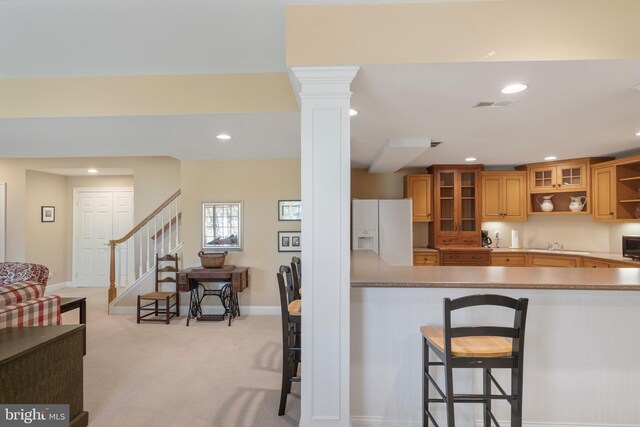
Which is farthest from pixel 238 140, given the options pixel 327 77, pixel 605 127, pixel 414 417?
pixel 605 127

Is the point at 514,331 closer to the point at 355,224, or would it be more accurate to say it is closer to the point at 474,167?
the point at 355,224

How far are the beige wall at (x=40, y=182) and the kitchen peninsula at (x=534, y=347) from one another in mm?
5008

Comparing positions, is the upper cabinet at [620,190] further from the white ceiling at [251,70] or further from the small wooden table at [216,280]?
the small wooden table at [216,280]

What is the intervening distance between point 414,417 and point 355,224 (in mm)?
3132

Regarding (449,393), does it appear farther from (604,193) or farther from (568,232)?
(568,232)

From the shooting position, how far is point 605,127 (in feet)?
10.3

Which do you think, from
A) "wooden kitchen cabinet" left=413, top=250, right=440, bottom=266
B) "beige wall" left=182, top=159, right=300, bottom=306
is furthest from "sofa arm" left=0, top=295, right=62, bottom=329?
"wooden kitchen cabinet" left=413, top=250, right=440, bottom=266

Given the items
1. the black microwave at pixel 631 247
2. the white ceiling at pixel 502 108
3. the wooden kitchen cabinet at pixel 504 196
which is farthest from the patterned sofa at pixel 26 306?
the black microwave at pixel 631 247

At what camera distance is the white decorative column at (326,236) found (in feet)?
6.18

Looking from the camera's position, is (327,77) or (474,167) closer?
(327,77)

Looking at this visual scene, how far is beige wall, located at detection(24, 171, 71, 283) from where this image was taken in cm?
587

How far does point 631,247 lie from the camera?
4.11 m

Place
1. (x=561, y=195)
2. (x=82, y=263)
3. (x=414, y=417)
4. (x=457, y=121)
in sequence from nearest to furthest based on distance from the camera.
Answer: (x=414, y=417) < (x=457, y=121) < (x=561, y=195) < (x=82, y=263)

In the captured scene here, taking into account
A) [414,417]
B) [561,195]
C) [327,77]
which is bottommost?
[414,417]
